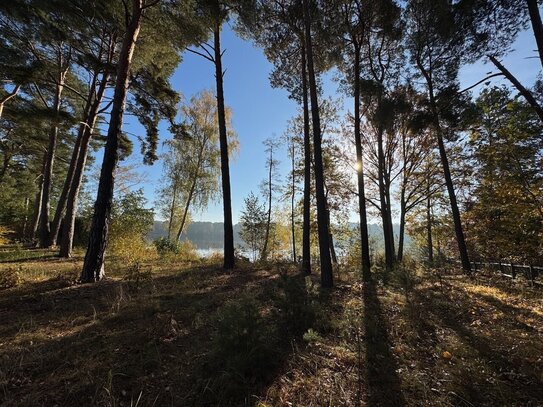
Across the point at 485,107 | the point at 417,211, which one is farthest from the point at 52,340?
the point at 417,211

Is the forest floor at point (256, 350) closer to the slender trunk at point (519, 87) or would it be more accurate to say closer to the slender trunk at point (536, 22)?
the slender trunk at point (519, 87)

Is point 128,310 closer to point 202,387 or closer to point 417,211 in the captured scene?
point 202,387

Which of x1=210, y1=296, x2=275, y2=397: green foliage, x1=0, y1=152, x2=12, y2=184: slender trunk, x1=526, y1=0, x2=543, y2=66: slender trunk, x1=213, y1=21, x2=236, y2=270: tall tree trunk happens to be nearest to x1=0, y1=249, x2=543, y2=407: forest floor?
x1=210, y1=296, x2=275, y2=397: green foliage

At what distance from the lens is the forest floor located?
99.8 inches

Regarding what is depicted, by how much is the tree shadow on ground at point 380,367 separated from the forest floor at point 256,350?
1cm

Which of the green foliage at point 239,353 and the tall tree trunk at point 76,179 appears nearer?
the green foliage at point 239,353

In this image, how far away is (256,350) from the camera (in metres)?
2.82

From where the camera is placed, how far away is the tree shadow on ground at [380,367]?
2607mm

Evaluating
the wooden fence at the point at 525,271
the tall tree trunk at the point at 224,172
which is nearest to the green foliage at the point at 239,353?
the tall tree trunk at the point at 224,172

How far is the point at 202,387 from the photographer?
8.41 ft

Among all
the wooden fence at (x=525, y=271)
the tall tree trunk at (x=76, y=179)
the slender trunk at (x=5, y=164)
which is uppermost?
the slender trunk at (x=5, y=164)

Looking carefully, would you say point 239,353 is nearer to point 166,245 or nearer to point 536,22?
point 536,22

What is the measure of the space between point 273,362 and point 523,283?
10.3 metres

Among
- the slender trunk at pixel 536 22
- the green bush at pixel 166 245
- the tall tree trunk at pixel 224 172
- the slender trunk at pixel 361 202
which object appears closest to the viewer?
the slender trunk at pixel 536 22
